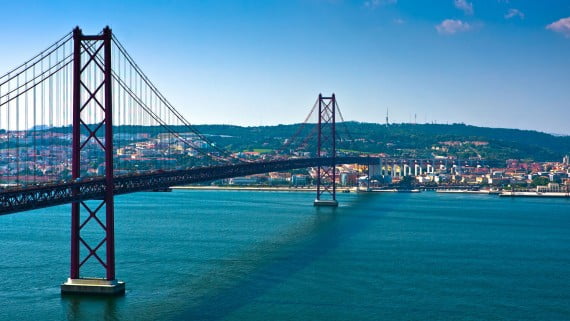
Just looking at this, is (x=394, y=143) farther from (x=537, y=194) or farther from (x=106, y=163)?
(x=106, y=163)

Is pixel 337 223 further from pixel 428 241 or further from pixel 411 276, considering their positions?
pixel 411 276

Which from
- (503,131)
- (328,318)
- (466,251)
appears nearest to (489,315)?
(328,318)

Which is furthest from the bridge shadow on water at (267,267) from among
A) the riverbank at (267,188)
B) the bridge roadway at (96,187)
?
the riverbank at (267,188)

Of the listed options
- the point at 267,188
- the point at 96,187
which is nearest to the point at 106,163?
the point at 96,187

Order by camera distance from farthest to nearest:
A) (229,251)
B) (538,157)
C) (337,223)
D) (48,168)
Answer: (538,157), (48,168), (337,223), (229,251)

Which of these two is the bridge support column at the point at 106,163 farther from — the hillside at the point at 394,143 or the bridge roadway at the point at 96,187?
the hillside at the point at 394,143

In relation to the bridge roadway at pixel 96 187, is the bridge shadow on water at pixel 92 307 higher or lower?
lower
